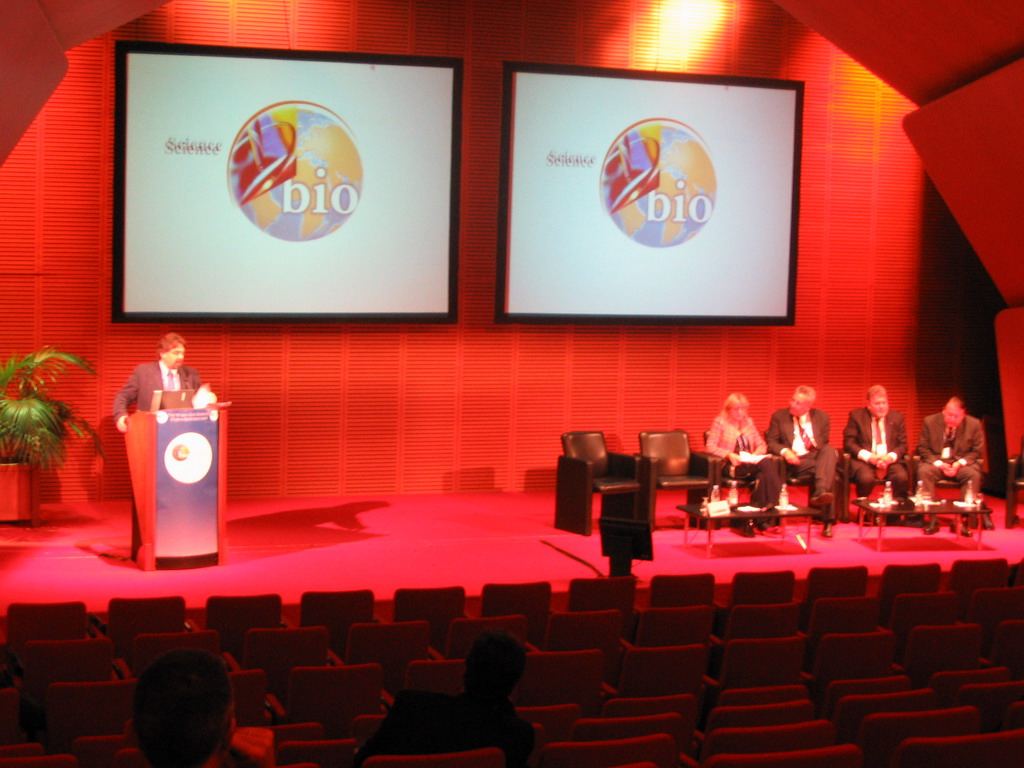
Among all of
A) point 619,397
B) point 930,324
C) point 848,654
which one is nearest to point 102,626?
point 848,654

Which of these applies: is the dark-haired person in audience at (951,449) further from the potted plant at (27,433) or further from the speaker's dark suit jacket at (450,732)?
the speaker's dark suit jacket at (450,732)

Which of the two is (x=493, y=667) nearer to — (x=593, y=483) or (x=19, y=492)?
(x=593, y=483)

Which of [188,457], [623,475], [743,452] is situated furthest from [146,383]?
[743,452]

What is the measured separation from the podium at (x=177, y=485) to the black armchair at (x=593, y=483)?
8.87 ft

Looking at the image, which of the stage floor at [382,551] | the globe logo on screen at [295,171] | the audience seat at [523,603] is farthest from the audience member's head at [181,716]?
the globe logo on screen at [295,171]

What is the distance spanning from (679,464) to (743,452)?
0.66m

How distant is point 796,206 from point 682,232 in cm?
106

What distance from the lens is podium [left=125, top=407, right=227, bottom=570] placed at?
690 cm

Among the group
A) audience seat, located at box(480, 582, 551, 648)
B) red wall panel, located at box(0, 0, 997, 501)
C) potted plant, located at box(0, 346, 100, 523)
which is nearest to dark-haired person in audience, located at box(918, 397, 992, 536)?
red wall panel, located at box(0, 0, 997, 501)

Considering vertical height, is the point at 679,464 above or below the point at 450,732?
above

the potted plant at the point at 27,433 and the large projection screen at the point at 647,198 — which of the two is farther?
the large projection screen at the point at 647,198

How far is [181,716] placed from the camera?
1749 millimetres

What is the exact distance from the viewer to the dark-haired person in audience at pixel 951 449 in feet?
29.6

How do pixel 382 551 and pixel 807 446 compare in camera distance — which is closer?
pixel 382 551
